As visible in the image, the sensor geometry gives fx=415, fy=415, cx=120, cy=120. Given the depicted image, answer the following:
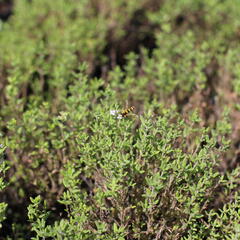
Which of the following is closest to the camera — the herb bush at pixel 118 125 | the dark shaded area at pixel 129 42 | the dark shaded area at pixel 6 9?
the herb bush at pixel 118 125

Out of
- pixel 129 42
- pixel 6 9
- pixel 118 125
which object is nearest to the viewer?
pixel 118 125

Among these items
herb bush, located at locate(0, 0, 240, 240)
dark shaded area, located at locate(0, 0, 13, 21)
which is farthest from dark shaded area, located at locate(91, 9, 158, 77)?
dark shaded area, located at locate(0, 0, 13, 21)

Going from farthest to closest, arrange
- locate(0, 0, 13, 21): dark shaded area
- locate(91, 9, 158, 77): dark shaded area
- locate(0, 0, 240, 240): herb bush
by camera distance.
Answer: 1. locate(0, 0, 13, 21): dark shaded area
2. locate(91, 9, 158, 77): dark shaded area
3. locate(0, 0, 240, 240): herb bush

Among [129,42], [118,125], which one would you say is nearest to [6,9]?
[129,42]

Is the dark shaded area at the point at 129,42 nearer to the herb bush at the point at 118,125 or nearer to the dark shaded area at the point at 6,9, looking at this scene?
the herb bush at the point at 118,125

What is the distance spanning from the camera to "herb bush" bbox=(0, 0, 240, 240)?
2457 millimetres

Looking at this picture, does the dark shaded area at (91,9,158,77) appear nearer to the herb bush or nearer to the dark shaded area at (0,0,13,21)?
the herb bush

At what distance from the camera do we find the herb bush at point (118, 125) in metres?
2.46

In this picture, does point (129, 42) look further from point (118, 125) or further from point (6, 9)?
point (118, 125)

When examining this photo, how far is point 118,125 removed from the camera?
2.64 m

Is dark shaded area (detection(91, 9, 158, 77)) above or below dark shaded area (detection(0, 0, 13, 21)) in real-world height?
→ below

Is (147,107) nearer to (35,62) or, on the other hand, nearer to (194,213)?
(194,213)

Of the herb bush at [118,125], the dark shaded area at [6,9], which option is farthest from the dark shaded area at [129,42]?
the dark shaded area at [6,9]

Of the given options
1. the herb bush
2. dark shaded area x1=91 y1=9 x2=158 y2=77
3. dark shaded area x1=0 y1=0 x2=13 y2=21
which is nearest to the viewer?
the herb bush
